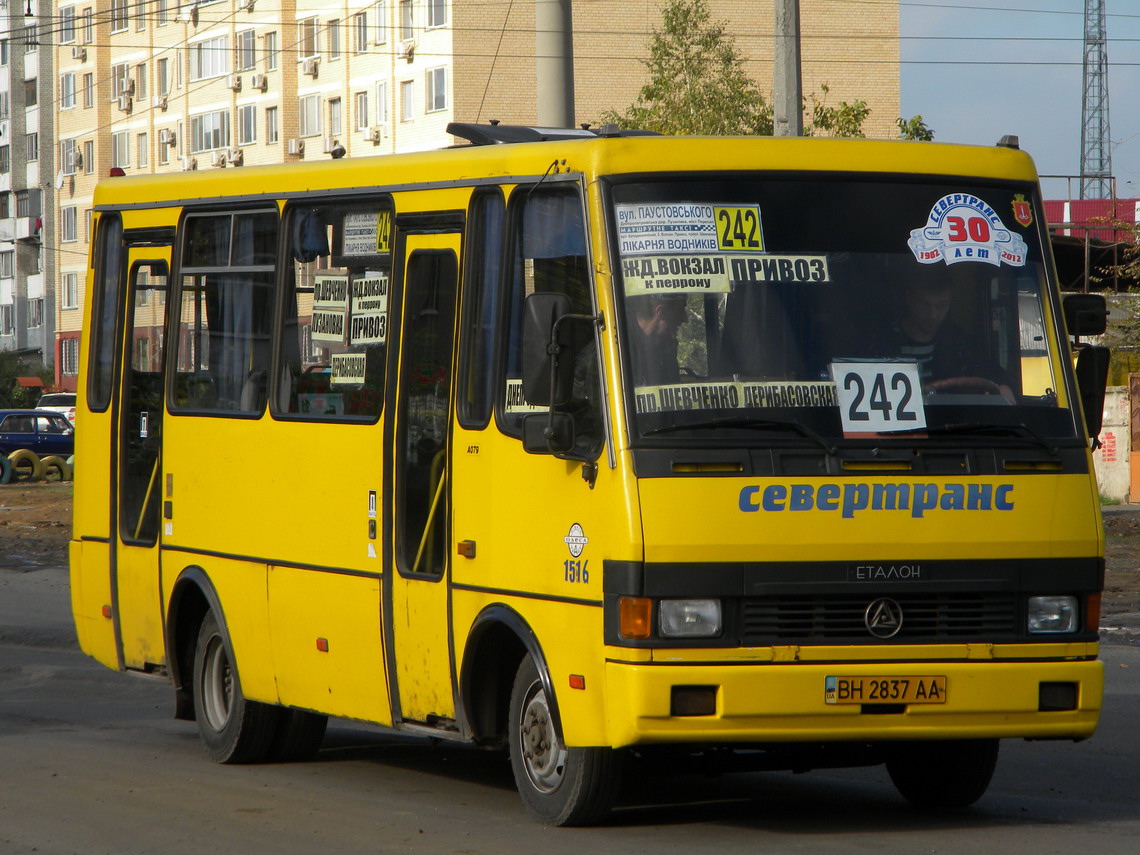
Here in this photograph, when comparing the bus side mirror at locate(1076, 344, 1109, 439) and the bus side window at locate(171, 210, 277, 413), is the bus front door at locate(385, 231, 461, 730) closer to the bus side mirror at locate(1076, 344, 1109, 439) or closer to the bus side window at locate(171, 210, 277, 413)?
the bus side window at locate(171, 210, 277, 413)

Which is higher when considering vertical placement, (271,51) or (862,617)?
(271,51)

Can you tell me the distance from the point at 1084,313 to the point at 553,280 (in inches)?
87.3

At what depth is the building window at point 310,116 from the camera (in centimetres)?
6381

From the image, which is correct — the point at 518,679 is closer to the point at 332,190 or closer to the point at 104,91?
the point at 332,190

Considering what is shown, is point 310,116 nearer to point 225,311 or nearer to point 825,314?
point 225,311

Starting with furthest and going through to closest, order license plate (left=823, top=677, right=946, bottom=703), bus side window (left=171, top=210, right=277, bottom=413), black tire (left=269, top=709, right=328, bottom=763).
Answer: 1. black tire (left=269, top=709, right=328, bottom=763)
2. bus side window (left=171, top=210, right=277, bottom=413)
3. license plate (left=823, top=677, right=946, bottom=703)

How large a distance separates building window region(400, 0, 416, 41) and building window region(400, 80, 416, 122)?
1346 millimetres

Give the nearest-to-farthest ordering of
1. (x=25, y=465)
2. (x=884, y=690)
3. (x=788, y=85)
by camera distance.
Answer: (x=884, y=690), (x=788, y=85), (x=25, y=465)

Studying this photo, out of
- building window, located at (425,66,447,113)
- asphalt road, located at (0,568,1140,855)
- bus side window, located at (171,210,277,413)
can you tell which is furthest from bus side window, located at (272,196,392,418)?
building window, located at (425,66,447,113)

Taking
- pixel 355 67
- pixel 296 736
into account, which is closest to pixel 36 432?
pixel 355 67

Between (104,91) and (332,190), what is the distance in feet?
228

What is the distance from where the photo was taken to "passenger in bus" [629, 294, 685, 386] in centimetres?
736

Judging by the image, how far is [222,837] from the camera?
25.4ft

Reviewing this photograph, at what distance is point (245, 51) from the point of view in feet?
219
